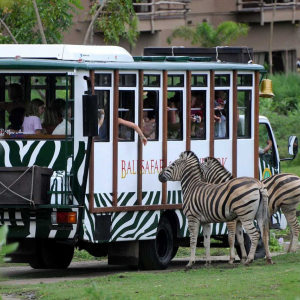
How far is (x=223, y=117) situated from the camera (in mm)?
12875

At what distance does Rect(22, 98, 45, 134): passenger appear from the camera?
36.6ft

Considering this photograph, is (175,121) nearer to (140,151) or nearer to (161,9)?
(140,151)

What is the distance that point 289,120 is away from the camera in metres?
28.0

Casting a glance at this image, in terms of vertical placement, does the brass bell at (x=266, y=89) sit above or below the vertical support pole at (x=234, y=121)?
above

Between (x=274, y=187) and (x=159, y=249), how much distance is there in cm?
176

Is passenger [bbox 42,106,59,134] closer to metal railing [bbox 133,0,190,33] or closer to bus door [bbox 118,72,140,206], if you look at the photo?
bus door [bbox 118,72,140,206]

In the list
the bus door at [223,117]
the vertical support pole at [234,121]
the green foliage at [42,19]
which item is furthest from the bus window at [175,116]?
the green foliage at [42,19]

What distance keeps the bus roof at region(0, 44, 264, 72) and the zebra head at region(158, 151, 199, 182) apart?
114cm

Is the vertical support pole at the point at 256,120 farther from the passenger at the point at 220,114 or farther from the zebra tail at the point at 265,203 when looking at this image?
the zebra tail at the point at 265,203

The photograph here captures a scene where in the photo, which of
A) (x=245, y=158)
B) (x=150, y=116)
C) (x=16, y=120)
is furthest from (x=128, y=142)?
(x=245, y=158)

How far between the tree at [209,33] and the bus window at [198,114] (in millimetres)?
20155

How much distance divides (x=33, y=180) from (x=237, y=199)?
259cm

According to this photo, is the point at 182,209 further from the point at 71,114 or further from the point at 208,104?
the point at 71,114

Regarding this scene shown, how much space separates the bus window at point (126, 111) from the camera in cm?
1148
